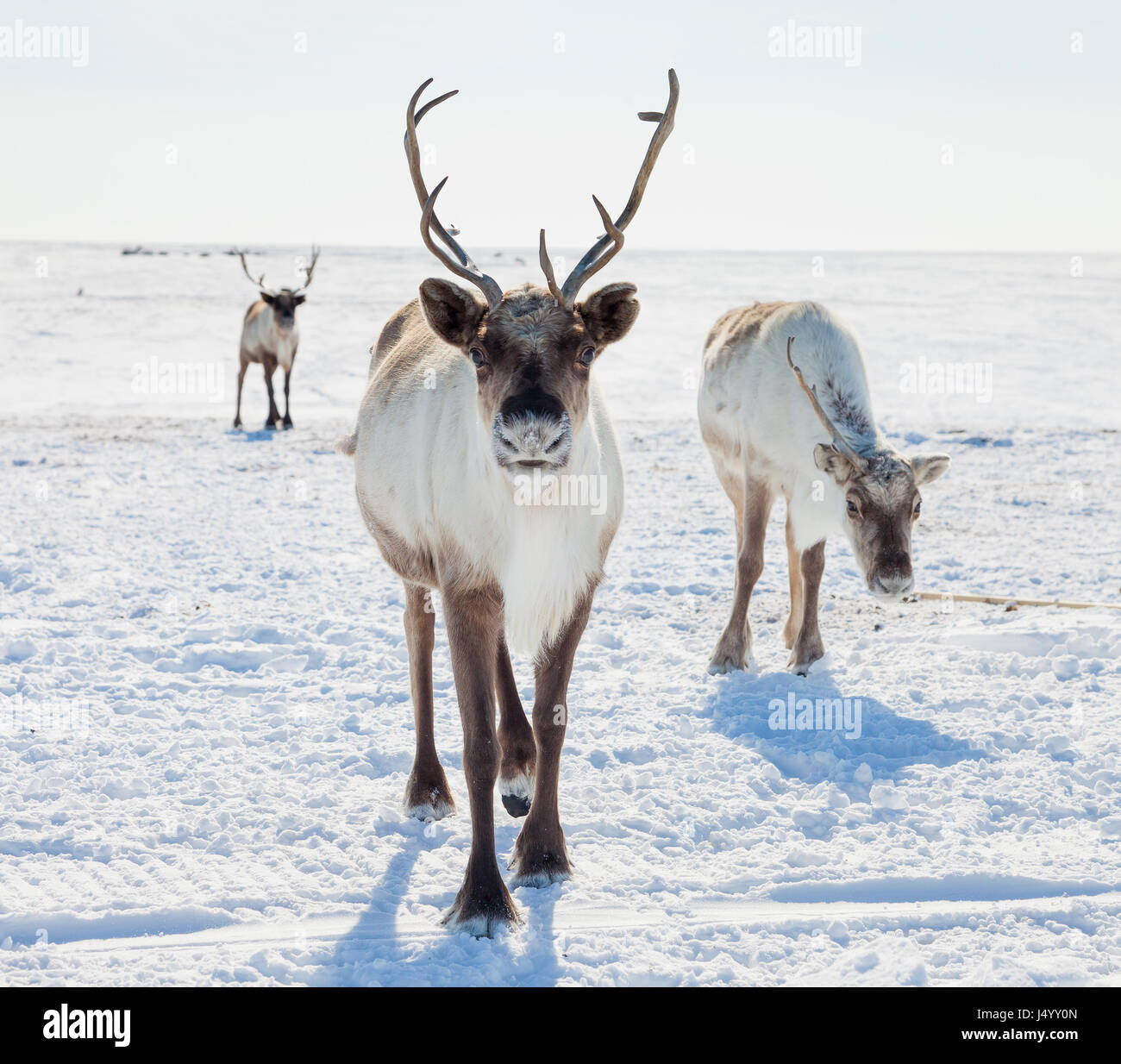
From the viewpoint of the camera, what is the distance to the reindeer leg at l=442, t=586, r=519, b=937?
3.73 metres

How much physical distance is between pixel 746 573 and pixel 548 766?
315 centimetres

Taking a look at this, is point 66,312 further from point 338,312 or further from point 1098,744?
point 1098,744

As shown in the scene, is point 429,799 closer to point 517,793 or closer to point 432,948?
point 517,793

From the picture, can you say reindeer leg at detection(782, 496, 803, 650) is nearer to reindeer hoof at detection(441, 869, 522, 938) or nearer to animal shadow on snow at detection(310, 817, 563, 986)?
animal shadow on snow at detection(310, 817, 563, 986)

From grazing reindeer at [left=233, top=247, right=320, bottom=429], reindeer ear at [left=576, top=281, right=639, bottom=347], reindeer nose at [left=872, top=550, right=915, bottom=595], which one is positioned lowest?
reindeer nose at [left=872, top=550, right=915, bottom=595]

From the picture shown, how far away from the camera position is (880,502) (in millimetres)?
5906

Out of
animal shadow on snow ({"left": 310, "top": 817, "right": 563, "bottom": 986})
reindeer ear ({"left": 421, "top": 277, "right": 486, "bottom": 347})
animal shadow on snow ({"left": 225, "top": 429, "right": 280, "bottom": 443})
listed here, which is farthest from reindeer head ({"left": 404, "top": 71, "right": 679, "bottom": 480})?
animal shadow on snow ({"left": 225, "top": 429, "right": 280, "bottom": 443})

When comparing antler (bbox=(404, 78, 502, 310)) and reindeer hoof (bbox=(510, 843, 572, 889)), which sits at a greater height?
antler (bbox=(404, 78, 502, 310))

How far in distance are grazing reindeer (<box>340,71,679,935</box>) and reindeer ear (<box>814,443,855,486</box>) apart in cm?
217

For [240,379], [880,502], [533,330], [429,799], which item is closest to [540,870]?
[429,799]

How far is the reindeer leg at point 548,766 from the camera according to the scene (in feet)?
13.3

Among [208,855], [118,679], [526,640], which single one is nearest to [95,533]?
[118,679]

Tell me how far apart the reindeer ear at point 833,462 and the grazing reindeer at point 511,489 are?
85.5 inches
